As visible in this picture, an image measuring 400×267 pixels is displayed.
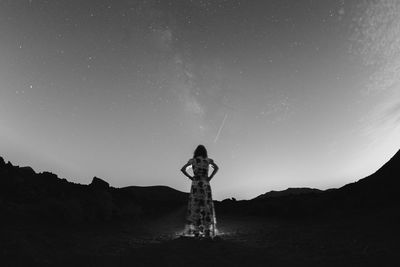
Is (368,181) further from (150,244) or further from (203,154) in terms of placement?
(150,244)

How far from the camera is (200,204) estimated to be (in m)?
11.4

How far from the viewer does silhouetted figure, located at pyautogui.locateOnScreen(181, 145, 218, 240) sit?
11.2 meters

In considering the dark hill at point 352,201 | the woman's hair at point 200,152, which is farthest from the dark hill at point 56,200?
the dark hill at point 352,201

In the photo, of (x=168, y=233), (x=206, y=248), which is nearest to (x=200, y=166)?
(x=206, y=248)

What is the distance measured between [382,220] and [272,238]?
4.25 m

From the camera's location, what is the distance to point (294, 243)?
1049 cm

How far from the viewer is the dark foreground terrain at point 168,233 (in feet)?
26.7

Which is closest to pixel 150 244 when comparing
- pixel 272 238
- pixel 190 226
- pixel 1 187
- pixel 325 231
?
pixel 190 226

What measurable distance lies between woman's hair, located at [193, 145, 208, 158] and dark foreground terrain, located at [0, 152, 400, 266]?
9.52 feet

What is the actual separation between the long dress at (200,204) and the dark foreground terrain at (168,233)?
593 mm

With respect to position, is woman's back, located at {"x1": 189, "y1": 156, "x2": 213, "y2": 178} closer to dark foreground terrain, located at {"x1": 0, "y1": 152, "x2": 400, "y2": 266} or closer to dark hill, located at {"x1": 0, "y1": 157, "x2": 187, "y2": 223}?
dark foreground terrain, located at {"x1": 0, "y1": 152, "x2": 400, "y2": 266}

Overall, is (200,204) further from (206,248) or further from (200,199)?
(206,248)

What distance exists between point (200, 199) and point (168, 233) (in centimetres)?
256

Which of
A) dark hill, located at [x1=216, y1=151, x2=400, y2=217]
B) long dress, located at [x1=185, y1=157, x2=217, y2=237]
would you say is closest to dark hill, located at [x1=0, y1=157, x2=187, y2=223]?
long dress, located at [x1=185, y1=157, x2=217, y2=237]
